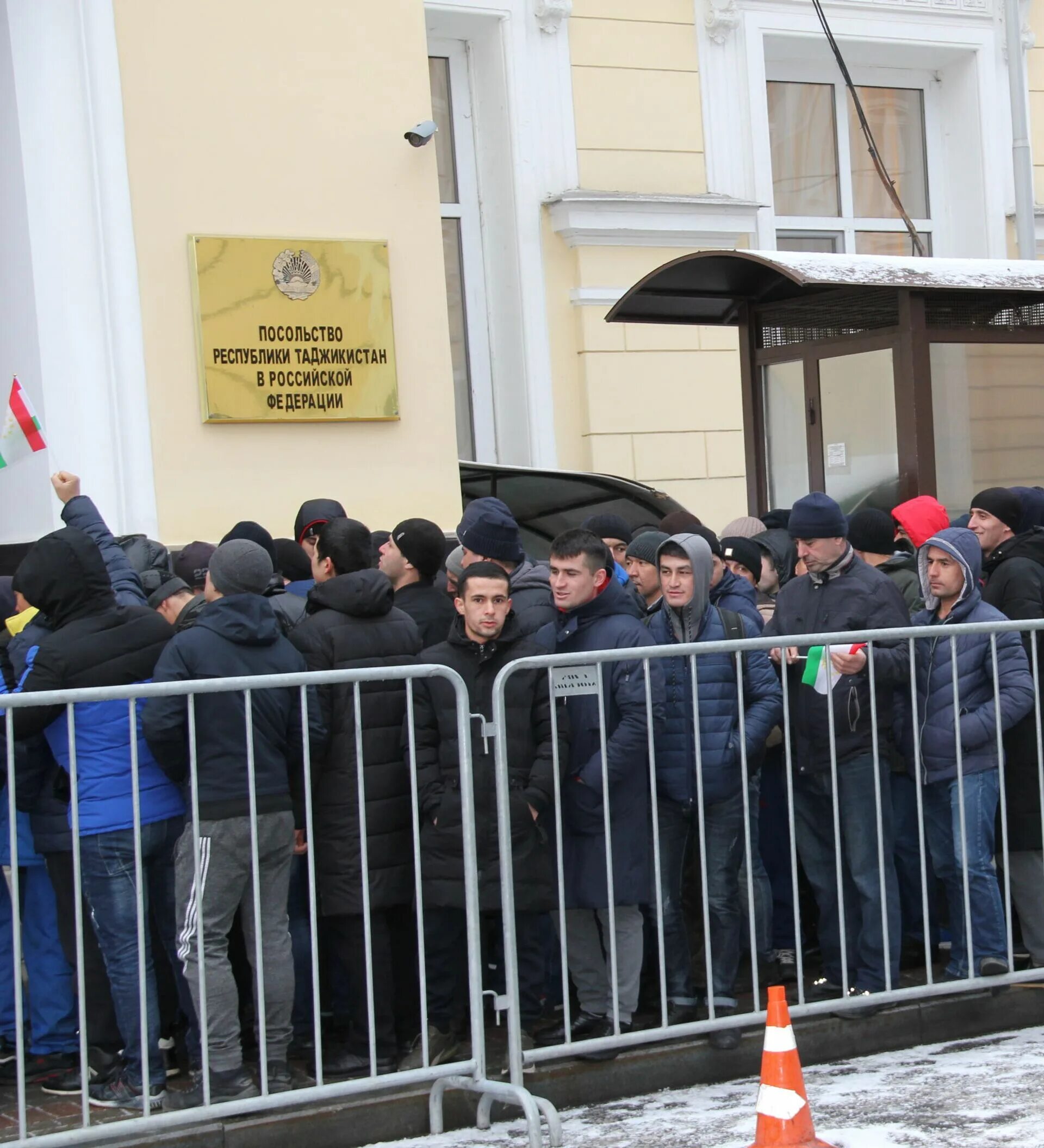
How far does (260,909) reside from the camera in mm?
4953

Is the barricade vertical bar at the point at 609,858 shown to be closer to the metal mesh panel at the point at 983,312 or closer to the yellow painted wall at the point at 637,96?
the metal mesh panel at the point at 983,312

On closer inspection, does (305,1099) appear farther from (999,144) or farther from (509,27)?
(999,144)

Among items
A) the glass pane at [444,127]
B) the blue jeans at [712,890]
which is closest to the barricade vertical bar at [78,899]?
the blue jeans at [712,890]

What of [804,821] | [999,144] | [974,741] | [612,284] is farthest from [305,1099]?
[999,144]

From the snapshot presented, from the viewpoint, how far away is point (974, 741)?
571 centimetres

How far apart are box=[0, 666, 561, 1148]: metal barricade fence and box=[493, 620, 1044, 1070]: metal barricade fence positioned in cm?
11

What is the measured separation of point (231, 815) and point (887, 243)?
998 cm

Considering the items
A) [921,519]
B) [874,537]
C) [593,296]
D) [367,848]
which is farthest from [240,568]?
[593,296]

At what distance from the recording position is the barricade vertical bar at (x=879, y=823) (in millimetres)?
5504

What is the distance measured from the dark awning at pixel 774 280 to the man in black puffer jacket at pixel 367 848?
3.70m

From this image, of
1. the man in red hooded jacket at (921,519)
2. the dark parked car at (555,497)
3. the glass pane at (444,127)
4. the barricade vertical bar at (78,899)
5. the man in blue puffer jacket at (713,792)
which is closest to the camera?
the barricade vertical bar at (78,899)

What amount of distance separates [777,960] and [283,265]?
463cm

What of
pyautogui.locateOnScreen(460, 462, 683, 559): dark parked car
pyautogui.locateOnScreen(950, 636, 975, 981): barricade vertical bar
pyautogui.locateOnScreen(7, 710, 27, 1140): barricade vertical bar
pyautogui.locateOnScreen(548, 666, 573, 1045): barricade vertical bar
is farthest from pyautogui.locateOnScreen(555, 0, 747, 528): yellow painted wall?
pyautogui.locateOnScreen(7, 710, 27, 1140): barricade vertical bar

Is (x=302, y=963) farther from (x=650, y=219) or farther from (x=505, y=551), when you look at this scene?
(x=650, y=219)
